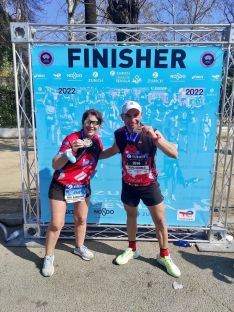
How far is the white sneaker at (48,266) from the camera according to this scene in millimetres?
3596

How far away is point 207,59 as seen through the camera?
3.74m

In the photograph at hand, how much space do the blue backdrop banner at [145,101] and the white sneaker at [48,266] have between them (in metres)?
0.81

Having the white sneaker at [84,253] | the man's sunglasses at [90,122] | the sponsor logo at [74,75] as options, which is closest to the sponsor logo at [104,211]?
the white sneaker at [84,253]

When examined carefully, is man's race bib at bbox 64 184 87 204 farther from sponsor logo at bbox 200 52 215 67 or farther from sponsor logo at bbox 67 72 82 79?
sponsor logo at bbox 200 52 215 67

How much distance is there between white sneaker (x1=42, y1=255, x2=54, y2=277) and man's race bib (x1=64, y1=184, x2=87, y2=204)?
75cm

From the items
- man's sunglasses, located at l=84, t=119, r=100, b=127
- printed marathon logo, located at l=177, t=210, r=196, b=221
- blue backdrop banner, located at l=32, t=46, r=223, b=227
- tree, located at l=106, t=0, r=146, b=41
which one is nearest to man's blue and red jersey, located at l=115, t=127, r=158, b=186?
man's sunglasses, located at l=84, t=119, r=100, b=127

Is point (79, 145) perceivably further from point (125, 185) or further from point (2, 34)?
point (2, 34)

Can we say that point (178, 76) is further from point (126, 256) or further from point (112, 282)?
point (112, 282)

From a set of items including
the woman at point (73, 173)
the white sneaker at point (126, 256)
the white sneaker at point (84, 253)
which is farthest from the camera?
the white sneaker at point (84, 253)

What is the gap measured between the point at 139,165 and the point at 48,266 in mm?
1596

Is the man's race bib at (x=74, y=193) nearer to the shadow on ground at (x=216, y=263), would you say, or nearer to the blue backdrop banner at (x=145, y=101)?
the blue backdrop banner at (x=145, y=101)

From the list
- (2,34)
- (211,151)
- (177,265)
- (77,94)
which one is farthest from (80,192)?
(2,34)

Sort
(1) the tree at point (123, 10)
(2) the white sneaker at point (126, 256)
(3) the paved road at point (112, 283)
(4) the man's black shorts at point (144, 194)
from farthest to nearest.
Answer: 1. (1) the tree at point (123, 10)
2. (2) the white sneaker at point (126, 256)
3. (4) the man's black shorts at point (144, 194)
4. (3) the paved road at point (112, 283)

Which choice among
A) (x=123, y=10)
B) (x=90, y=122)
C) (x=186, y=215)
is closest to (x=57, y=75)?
(x=90, y=122)
